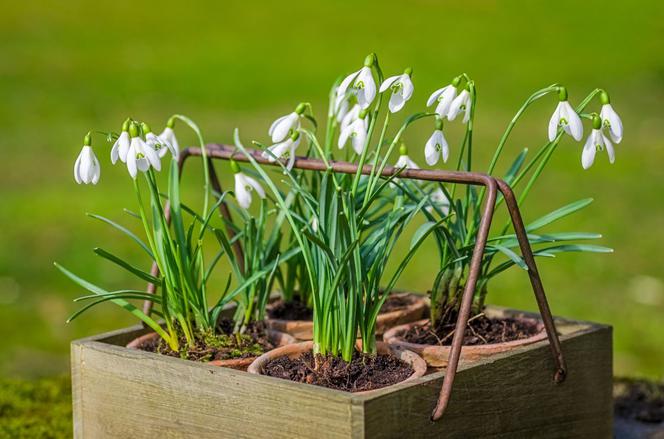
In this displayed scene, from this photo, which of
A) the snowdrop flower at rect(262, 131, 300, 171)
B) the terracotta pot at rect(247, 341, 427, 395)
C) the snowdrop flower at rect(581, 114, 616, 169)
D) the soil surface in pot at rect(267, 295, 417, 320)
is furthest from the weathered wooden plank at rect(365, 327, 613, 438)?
the snowdrop flower at rect(262, 131, 300, 171)

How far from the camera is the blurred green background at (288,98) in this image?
5875mm

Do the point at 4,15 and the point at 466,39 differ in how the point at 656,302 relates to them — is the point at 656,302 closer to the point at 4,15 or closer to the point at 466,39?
the point at 466,39

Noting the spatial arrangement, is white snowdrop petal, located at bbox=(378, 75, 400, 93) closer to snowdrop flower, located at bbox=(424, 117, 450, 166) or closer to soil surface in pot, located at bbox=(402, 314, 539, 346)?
snowdrop flower, located at bbox=(424, 117, 450, 166)

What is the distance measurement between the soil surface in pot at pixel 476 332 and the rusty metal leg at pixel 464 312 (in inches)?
16.0

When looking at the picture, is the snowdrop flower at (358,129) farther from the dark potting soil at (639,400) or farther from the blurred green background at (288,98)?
the blurred green background at (288,98)

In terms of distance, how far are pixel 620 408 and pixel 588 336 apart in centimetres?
79

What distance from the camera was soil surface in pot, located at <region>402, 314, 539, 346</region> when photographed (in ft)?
9.04

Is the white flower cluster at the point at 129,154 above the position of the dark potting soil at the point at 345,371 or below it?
above

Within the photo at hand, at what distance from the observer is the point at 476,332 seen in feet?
9.17

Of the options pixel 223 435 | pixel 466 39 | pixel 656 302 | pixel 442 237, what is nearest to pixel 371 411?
pixel 223 435

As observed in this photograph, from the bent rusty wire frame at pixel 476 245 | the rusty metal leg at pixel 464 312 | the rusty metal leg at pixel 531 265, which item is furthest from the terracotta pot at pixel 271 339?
the rusty metal leg at pixel 531 265

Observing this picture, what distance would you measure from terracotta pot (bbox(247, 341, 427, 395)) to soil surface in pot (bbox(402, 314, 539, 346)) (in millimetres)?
149

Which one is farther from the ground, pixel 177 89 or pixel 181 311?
pixel 177 89

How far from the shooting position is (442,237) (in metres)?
2.78
